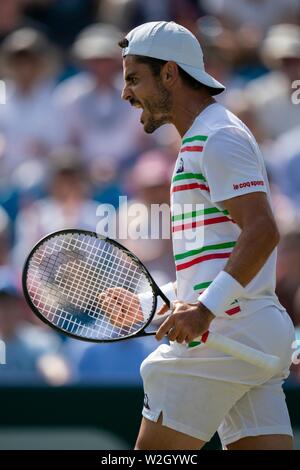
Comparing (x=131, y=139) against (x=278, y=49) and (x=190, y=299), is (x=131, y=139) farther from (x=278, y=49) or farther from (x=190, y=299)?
(x=190, y=299)

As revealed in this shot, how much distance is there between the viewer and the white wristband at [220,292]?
11.5ft

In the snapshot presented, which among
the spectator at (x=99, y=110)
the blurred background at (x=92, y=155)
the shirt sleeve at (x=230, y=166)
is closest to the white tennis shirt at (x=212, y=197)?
the shirt sleeve at (x=230, y=166)

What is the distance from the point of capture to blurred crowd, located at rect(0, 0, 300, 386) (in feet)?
21.2

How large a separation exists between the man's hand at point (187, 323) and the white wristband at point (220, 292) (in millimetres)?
20

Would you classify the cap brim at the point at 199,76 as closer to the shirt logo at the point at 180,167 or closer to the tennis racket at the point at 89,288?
the shirt logo at the point at 180,167

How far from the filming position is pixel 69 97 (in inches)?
323

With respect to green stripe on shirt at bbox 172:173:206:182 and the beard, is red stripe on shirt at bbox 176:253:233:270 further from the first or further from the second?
the beard

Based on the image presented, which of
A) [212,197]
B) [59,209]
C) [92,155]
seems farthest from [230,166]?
[92,155]

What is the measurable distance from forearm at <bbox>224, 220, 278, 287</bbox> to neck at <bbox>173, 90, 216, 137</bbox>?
523mm

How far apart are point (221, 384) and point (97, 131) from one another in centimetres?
450

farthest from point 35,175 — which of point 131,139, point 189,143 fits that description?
point 189,143

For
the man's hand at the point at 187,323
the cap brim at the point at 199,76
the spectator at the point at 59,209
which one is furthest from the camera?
the spectator at the point at 59,209

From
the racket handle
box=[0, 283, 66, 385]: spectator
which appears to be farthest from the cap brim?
box=[0, 283, 66, 385]: spectator
